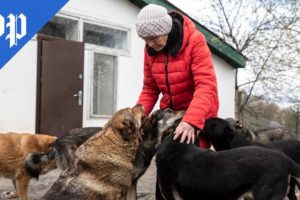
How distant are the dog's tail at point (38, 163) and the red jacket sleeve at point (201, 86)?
10.7 feet

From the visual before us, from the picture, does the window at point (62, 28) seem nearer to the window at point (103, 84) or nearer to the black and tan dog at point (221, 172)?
the window at point (103, 84)

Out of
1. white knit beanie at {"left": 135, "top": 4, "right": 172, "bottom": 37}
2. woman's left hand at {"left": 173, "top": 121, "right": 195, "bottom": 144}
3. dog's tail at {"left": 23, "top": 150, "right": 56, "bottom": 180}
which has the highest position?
white knit beanie at {"left": 135, "top": 4, "right": 172, "bottom": 37}

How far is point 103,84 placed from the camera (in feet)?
38.2

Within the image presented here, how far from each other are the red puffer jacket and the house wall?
6.00 metres

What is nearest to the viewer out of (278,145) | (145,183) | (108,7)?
(278,145)

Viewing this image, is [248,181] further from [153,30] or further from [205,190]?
[153,30]

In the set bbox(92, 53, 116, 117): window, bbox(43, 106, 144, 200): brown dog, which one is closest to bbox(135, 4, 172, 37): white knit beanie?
bbox(43, 106, 144, 200): brown dog

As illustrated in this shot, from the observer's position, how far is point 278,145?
6.33 meters

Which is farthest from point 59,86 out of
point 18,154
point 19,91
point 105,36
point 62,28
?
point 18,154

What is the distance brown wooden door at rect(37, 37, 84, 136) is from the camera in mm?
10211

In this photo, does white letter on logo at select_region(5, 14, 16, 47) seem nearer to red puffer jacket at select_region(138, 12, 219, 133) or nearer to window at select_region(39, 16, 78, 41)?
window at select_region(39, 16, 78, 41)

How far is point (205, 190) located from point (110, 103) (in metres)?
8.02

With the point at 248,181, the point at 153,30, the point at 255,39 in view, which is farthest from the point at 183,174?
the point at 255,39

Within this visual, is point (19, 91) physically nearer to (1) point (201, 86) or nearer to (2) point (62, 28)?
(2) point (62, 28)
